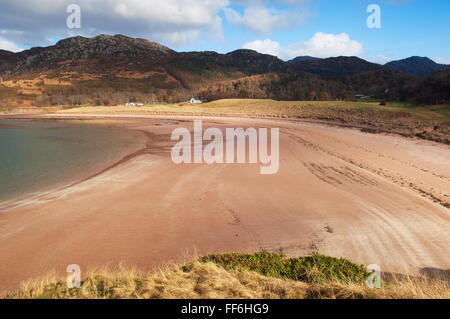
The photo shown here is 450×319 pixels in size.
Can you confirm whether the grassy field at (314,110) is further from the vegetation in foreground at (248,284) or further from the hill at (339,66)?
the hill at (339,66)

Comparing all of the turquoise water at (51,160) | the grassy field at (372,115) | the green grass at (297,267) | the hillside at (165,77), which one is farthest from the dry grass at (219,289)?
the hillside at (165,77)

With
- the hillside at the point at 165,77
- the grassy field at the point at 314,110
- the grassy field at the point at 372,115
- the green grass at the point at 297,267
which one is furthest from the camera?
the hillside at the point at 165,77

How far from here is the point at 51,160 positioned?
14.6 meters

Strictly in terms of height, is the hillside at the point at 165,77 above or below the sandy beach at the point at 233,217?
above

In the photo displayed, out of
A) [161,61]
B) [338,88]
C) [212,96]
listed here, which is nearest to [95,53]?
[161,61]

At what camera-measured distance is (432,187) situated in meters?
9.40

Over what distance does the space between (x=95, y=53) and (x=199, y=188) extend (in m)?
155

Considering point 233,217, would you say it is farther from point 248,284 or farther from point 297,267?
point 248,284

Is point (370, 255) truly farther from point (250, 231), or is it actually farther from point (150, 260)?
point (150, 260)

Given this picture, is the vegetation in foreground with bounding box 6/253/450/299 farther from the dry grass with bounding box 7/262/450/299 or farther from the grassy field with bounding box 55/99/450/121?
the grassy field with bounding box 55/99/450/121

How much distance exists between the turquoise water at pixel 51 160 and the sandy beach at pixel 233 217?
1.43m

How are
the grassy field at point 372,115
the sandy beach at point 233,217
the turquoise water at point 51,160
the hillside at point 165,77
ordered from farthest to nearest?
the hillside at point 165,77 → the grassy field at point 372,115 → the turquoise water at point 51,160 → the sandy beach at point 233,217

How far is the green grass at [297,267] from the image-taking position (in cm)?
391

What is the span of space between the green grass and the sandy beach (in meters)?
1.11
